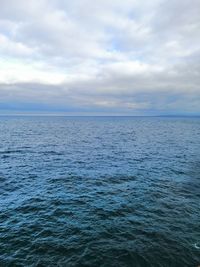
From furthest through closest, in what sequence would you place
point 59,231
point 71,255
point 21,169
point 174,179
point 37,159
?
point 37,159 → point 21,169 → point 174,179 → point 59,231 → point 71,255

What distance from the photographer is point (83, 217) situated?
23531mm

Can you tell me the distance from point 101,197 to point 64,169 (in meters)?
14.8

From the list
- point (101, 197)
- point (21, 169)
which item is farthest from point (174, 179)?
point (21, 169)

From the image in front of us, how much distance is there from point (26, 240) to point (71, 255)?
15.8 ft

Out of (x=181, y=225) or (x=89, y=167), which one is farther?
(x=89, y=167)

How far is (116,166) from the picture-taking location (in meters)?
43.8

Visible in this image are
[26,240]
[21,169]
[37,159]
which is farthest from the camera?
[37,159]

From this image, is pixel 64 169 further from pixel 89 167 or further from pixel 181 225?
pixel 181 225

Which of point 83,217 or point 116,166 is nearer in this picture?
point 83,217

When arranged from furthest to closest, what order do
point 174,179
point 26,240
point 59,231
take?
1. point 174,179
2. point 59,231
3. point 26,240

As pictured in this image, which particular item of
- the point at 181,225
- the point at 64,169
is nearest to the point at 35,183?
the point at 64,169

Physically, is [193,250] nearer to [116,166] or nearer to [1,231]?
[1,231]

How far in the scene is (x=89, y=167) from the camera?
42938mm

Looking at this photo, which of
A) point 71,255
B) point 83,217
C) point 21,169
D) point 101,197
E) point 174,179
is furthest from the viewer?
point 21,169
